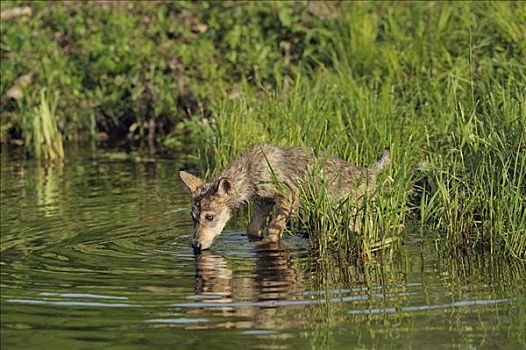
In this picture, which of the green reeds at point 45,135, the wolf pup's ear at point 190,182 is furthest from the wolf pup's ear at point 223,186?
the green reeds at point 45,135

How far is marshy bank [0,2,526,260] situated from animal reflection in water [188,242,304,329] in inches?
21.2

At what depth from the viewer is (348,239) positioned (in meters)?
11.1

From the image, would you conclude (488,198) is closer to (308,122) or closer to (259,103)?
(308,122)

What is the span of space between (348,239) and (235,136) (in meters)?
3.56

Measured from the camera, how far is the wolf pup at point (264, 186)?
11867 millimetres

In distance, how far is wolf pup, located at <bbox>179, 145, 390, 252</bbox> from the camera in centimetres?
1187

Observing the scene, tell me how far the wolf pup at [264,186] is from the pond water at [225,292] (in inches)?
8.7

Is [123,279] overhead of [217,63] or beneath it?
beneath

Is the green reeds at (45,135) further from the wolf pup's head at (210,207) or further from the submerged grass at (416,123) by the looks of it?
the wolf pup's head at (210,207)

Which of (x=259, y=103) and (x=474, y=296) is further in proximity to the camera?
(x=259, y=103)

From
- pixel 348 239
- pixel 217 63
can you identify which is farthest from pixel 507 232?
pixel 217 63

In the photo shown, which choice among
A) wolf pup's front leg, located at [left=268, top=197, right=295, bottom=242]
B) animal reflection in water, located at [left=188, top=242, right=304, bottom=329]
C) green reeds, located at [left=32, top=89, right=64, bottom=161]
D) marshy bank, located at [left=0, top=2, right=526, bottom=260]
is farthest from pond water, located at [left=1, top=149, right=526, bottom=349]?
green reeds, located at [left=32, top=89, right=64, bottom=161]

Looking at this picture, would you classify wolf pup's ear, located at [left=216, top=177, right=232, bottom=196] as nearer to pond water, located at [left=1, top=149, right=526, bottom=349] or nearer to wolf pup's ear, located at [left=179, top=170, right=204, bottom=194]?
wolf pup's ear, located at [left=179, top=170, right=204, bottom=194]

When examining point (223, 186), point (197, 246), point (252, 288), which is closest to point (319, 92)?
point (223, 186)
